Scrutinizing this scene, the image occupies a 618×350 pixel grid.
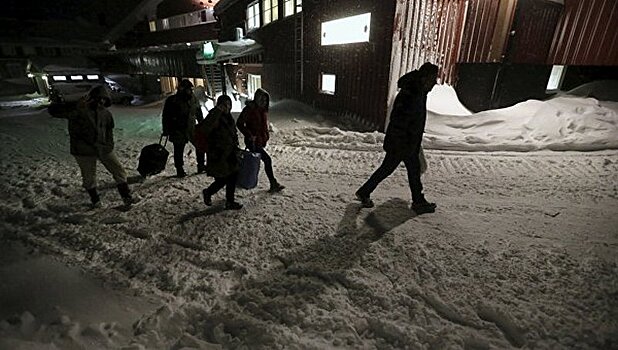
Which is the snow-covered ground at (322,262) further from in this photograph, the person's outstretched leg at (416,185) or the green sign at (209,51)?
the green sign at (209,51)

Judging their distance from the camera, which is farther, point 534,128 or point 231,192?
point 534,128

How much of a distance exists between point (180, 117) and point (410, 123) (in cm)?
388

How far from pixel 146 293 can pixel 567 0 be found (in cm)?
1257

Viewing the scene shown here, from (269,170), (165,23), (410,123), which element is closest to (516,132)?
(410,123)

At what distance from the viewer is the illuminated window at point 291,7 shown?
10.6 meters

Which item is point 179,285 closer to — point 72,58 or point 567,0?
point 567,0

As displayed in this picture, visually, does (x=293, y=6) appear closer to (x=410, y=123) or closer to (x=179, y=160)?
(x=179, y=160)

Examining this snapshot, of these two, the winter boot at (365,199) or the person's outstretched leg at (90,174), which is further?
the winter boot at (365,199)

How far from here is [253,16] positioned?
15.9 metres

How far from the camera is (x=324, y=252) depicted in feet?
10.4

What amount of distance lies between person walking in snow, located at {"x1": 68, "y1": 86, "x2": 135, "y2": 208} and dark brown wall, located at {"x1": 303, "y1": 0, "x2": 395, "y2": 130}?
6301mm

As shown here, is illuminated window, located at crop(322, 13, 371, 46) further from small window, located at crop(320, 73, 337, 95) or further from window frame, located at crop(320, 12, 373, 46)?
small window, located at crop(320, 73, 337, 95)

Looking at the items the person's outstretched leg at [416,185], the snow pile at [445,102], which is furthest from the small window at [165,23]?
the person's outstretched leg at [416,185]

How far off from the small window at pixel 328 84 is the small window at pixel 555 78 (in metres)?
7.99
